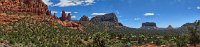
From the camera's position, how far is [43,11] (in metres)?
166

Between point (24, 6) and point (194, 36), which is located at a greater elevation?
point (24, 6)

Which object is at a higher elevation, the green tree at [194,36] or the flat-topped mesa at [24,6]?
the flat-topped mesa at [24,6]

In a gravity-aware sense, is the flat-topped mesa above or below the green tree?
above

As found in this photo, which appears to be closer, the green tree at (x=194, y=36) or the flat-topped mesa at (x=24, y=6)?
the green tree at (x=194, y=36)

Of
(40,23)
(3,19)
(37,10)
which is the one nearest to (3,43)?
(3,19)

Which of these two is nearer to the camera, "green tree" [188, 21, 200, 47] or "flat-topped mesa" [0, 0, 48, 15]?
"green tree" [188, 21, 200, 47]

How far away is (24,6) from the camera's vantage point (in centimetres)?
15675

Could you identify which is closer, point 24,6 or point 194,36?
point 194,36

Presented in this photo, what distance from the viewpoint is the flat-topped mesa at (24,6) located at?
145 meters

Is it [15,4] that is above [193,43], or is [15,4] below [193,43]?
above

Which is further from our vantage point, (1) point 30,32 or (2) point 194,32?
(1) point 30,32

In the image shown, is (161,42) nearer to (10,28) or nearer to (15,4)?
(10,28)

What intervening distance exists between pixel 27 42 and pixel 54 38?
14155mm

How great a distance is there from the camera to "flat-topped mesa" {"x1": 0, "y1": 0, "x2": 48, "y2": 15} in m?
145
